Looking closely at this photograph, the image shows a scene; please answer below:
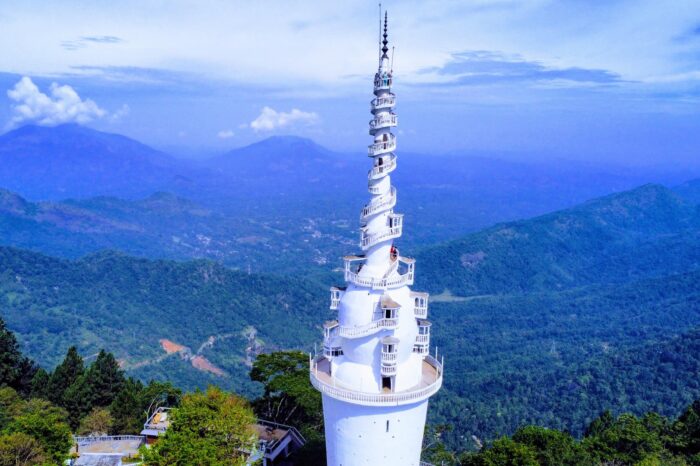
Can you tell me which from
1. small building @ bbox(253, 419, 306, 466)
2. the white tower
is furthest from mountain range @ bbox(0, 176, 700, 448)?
the white tower

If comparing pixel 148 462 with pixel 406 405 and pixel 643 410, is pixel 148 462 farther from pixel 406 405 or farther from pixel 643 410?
pixel 643 410

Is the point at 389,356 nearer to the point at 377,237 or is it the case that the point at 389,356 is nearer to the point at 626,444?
the point at 377,237

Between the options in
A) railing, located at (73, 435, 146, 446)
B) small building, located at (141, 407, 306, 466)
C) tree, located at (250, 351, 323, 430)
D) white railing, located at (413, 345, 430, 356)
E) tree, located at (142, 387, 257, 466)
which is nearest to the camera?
white railing, located at (413, 345, 430, 356)

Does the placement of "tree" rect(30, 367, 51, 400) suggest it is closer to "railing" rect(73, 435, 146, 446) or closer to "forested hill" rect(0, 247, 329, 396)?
"railing" rect(73, 435, 146, 446)

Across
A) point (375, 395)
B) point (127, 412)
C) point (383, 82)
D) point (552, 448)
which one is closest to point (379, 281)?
point (375, 395)

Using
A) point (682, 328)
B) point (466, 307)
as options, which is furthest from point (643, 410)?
point (466, 307)

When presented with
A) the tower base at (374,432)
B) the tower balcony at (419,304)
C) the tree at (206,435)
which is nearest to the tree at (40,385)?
the tree at (206,435)
